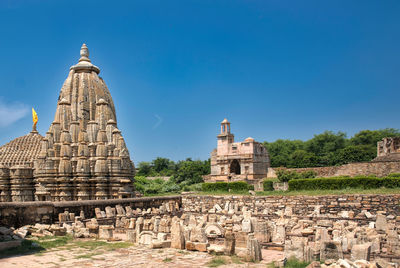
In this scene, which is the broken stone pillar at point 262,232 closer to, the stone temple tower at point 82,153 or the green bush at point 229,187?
the stone temple tower at point 82,153

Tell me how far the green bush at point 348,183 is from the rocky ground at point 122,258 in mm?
12919

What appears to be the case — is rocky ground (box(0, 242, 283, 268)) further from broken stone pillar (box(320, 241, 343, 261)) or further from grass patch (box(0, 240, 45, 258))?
broken stone pillar (box(320, 241, 343, 261))

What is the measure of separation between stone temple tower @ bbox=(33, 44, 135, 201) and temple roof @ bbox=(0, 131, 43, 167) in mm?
1858

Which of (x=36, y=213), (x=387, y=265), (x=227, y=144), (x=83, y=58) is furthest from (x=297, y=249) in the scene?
(x=227, y=144)

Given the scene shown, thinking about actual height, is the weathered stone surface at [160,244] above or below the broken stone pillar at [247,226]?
below

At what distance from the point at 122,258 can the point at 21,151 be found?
1514 centimetres

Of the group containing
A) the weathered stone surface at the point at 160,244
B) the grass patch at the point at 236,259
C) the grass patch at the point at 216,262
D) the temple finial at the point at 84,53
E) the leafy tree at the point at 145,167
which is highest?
the temple finial at the point at 84,53

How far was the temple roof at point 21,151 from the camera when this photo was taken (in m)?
19.4

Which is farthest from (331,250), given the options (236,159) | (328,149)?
(328,149)

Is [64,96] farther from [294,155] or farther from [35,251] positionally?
[294,155]

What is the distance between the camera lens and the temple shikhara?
57.4ft

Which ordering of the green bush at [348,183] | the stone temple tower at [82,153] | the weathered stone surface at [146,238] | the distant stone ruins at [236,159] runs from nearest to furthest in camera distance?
the weathered stone surface at [146,238] → the stone temple tower at [82,153] → the green bush at [348,183] → the distant stone ruins at [236,159]

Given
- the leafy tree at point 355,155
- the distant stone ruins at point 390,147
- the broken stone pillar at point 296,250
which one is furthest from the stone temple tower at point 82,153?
the leafy tree at point 355,155

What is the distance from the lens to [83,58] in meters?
21.5
